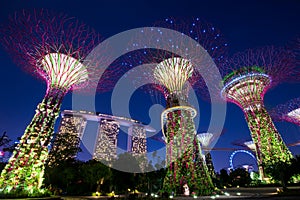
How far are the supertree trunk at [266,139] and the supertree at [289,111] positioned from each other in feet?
40.9

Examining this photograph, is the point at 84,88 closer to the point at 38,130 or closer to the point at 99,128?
the point at 38,130

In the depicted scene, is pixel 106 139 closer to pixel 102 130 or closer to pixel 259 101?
pixel 102 130

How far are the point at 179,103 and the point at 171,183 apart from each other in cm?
610

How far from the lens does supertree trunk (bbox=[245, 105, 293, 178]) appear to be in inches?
1072

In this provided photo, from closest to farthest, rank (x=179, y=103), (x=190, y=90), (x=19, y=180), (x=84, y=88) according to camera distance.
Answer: (x=19, y=180), (x=179, y=103), (x=190, y=90), (x=84, y=88)

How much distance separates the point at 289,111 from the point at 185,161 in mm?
33661

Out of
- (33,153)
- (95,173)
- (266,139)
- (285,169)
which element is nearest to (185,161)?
(33,153)

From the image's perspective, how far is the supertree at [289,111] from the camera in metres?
37.2

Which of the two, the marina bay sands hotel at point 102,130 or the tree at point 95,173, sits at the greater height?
the marina bay sands hotel at point 102,130

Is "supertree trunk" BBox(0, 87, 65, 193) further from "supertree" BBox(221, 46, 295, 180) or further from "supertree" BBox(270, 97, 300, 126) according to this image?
"supertree" BBox(270, 97, 300, 126)

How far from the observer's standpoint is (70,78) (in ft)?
54.4

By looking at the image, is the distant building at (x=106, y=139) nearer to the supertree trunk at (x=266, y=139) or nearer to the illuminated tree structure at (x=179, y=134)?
the supertree trunk at (x=266, y=139)

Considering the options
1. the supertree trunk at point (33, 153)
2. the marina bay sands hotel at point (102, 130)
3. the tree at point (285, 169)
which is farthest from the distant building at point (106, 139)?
the supertree trunk at point (33, 153)

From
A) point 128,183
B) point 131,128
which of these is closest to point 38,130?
point 128,183
